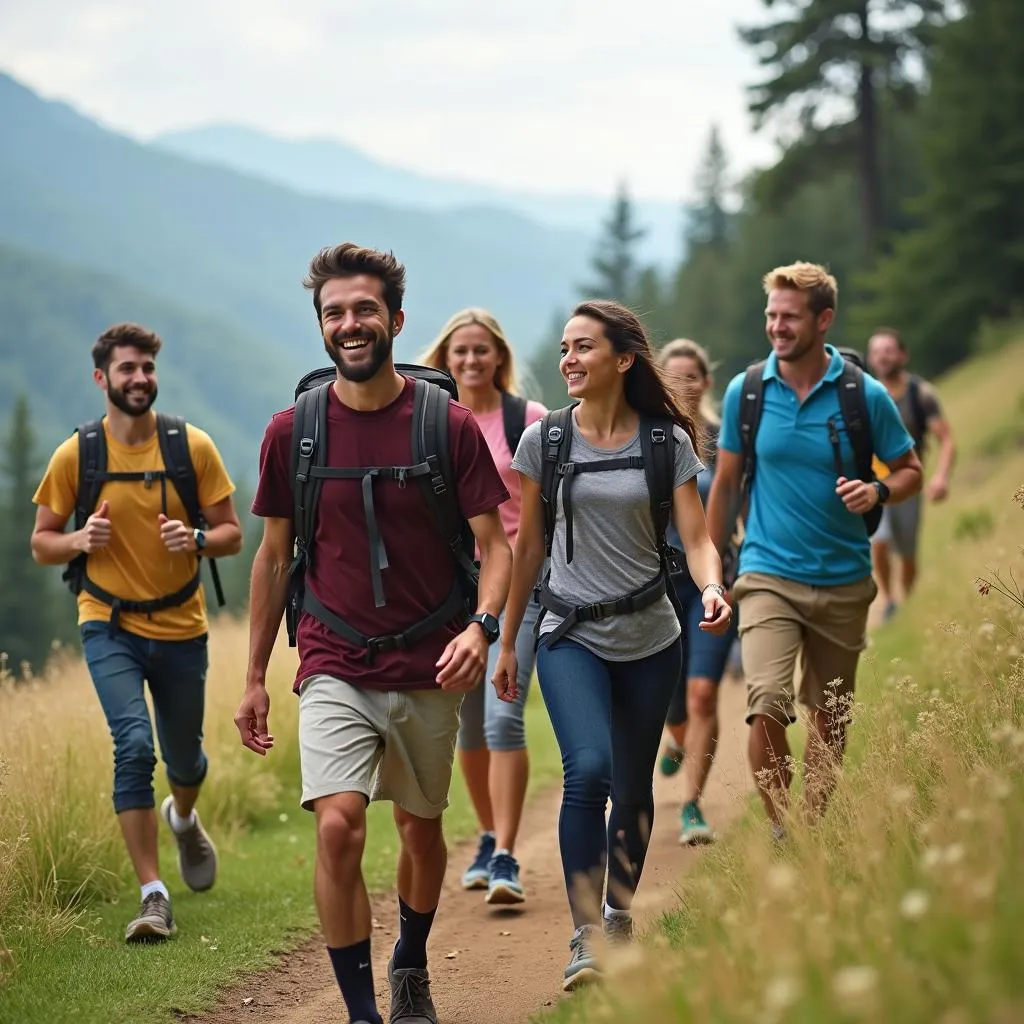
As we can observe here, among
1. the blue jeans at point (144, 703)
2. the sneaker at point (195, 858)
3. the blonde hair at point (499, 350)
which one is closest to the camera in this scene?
the blue jeans at point (144, 703)

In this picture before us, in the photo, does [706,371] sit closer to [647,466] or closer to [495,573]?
[647,466]

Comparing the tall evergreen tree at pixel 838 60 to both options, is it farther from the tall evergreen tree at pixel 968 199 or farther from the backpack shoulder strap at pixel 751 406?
the backpack shoulder strap at pixel 751 406

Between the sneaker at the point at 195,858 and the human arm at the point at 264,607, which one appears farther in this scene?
the sneaker at the point at 195,858

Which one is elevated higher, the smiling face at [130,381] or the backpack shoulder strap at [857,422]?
the smiling face at [130,381]

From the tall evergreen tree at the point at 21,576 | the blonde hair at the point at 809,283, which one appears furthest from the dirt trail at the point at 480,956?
the tall evergreen tree at the point at 21,576

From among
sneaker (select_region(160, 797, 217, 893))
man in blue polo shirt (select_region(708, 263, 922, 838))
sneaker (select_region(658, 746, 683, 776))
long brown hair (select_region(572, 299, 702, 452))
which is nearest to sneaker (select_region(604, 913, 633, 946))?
man in blue polo shirt (select_region(708, 263, 922, 838))

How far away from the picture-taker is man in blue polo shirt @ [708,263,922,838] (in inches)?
272

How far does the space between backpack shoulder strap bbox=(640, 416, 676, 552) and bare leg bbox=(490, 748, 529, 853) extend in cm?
211

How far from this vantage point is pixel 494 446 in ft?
26.5

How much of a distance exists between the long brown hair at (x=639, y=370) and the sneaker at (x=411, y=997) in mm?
2285

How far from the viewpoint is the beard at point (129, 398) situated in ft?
24.0

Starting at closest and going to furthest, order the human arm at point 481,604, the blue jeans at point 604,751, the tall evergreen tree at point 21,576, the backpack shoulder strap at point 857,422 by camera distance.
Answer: the human arm at point 481,604 < the blue jeans at point 604,751 < the backpack shoulder strap at point 857,422 < the tall evergreen tree at point 21,576

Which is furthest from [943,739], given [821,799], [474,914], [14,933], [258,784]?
[258,784]

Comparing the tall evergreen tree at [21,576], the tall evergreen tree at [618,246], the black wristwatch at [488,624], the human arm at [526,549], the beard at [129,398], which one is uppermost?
the tall evergreen tree at [618,246]
